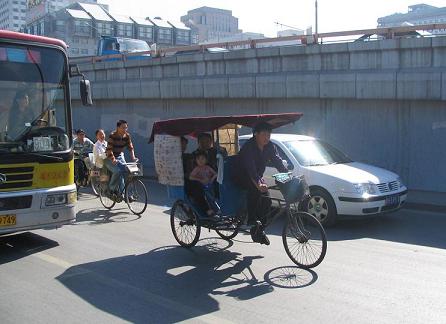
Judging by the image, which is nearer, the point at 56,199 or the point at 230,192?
the point at 230,192

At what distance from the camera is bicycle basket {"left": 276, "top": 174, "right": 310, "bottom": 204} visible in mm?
5828

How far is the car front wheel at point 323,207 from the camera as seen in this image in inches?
322

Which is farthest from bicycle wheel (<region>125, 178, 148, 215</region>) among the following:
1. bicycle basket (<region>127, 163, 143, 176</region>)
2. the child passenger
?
the child passenger

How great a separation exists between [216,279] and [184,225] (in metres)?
1.54

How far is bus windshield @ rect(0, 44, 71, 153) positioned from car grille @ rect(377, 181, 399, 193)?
4.93m

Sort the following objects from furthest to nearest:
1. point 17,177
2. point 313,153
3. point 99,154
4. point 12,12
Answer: point 12,12 < point 99,154 < point 313,153 < point 17,177

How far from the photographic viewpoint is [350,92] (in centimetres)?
1248

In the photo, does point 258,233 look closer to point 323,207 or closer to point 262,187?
point 262,187

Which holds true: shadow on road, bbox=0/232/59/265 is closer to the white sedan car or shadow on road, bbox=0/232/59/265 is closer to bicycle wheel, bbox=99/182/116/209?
bicycle wheel, bbox=99/182/116/209

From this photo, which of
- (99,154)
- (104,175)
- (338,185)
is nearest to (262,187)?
(338,185)

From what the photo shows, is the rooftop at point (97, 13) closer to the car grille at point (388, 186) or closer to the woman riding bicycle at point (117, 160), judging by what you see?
the woman riding bicycle at point (117, 160)

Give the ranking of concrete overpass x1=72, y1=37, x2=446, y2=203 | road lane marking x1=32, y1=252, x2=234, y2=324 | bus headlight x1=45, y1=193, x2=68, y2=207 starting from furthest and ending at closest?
concrete overpass x1=72, y1=37, x2=446, y2=203 < bus headlight x1=45, y1=193, x2=68, y2=207 < road lane marking x1=32, y1=252, x2=234, y2=324

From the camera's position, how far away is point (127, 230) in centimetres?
823

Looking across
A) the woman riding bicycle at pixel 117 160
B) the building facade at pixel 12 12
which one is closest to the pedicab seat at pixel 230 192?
the woman riding bicycle at pixel 117 160
